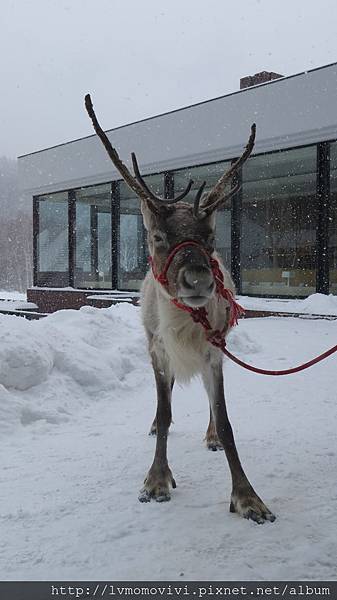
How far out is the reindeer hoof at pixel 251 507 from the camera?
289 centimetres

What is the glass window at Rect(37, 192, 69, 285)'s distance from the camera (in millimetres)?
20328

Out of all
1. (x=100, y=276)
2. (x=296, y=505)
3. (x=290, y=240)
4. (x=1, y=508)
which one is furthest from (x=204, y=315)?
(x=100, y=276)

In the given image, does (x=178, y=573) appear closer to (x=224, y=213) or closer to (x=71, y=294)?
(x=224, y=213)

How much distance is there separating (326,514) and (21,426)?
276 centimetres

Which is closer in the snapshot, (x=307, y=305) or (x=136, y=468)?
(x=136, y=468)

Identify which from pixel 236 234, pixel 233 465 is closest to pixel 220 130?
pixel 236 234

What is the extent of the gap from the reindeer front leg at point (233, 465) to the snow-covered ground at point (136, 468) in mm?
74

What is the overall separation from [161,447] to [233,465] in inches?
22.3

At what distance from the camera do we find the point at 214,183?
606 inches

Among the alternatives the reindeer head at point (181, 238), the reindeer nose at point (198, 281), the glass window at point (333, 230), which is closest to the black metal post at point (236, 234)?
the glass window at point (333, 230)

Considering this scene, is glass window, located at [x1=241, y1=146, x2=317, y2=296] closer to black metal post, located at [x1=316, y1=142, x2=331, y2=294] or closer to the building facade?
the building facade

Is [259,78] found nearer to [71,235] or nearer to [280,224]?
[280,224]

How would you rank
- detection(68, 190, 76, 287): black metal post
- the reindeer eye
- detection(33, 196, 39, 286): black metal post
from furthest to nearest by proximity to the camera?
detection(33, 196, 39, 286): black metal post, detection(68, 190, 76, 287): black metal post, the reindeer eye

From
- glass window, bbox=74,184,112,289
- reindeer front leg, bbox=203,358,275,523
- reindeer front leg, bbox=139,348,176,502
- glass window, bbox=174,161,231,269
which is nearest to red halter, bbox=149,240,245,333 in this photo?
reindeer front leg, bbox=203,358,275,523
